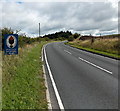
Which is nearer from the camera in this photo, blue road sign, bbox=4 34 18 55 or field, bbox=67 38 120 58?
blue road sign, bbox=4 34 18 55

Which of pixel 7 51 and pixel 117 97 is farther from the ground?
pixel 7 51

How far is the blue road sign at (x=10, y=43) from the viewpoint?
7.25 meters

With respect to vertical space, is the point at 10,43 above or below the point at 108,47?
above

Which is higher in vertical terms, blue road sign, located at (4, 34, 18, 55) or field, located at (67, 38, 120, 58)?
blue road sign, located at (4, 34, 18, 55)

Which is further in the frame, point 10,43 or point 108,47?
point 108,47

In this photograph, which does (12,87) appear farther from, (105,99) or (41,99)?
(105,99)

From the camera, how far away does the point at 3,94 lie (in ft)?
17.8

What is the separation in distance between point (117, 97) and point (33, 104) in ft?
10.2

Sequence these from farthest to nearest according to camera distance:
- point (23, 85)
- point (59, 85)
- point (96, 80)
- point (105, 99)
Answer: point (96, 80) < point (59, 85) < point (23, 85) < point (105, 99)

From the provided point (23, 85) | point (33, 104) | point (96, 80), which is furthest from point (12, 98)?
Answer: point (96, 80)

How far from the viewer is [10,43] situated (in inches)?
288

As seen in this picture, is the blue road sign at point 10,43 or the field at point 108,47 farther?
the field at point 108,47

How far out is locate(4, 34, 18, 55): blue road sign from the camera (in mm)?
7250

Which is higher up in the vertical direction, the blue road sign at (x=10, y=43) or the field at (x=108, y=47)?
the blue road sign at (x=10, y=43)
